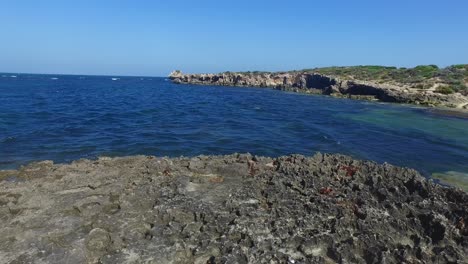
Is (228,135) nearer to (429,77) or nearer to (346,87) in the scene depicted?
(346,87)

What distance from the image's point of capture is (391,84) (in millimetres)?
96812

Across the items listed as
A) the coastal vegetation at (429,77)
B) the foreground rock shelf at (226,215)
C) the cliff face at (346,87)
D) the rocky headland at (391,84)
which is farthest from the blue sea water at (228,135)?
the coastal vegetation at (429,77)

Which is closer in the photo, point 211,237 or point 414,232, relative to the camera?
point 211,237

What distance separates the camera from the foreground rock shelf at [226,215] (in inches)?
448

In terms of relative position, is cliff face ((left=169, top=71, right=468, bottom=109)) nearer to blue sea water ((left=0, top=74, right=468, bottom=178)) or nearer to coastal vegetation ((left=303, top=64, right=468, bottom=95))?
coastal vegetation ((left=303, top=64, right=468, bottom=95))

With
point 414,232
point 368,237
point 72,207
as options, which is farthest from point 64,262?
point 414,232

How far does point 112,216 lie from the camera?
43.3ft

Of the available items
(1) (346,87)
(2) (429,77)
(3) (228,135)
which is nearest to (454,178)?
(3) (228,135)

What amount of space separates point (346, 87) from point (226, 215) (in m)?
89.8

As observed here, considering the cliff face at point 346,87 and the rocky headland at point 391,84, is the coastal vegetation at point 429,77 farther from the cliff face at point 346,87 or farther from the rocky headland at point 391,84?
the cliff face at point 346,87

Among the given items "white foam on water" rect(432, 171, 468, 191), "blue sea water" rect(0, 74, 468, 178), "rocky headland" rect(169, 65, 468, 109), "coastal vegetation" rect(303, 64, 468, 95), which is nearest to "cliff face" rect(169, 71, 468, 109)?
"rocky headland" rect(169, 65, 468, 109)

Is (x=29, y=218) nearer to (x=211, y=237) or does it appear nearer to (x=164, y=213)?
(x=164, y=213)

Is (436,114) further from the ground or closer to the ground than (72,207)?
closer to the ground

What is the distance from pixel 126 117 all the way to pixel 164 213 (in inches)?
1473
